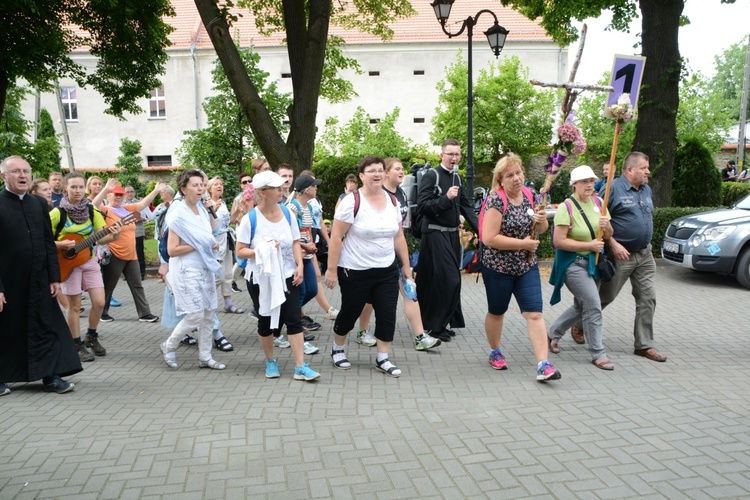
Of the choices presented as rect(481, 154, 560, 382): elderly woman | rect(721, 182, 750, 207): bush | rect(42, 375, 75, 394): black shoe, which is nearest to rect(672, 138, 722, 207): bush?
rect(721, 182, 750, 207): bush

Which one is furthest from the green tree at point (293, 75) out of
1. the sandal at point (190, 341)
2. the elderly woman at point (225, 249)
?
the sandal at point (190, 341)

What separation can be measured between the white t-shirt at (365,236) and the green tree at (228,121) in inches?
474

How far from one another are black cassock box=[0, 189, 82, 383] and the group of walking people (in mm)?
22

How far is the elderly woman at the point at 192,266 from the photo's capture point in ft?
19.3

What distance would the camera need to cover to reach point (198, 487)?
368 cm

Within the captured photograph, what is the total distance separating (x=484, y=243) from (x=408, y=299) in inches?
46.9

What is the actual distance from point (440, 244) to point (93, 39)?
11.9 metres

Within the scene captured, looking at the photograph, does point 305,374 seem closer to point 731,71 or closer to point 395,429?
point 395,429

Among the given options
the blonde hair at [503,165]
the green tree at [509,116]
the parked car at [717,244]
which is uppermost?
the green tree at [509,116]

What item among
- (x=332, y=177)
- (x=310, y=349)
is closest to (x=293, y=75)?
(x=332, y=177)

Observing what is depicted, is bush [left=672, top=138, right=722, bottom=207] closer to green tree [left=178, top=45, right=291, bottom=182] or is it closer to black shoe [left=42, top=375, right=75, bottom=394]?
green tree [left=178, top=45, right=291, bottom=182]

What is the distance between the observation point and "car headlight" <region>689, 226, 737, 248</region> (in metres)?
9.99

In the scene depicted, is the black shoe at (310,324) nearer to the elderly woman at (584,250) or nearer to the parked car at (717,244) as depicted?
the elderly woman at (584,250)

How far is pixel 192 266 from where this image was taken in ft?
19.5
